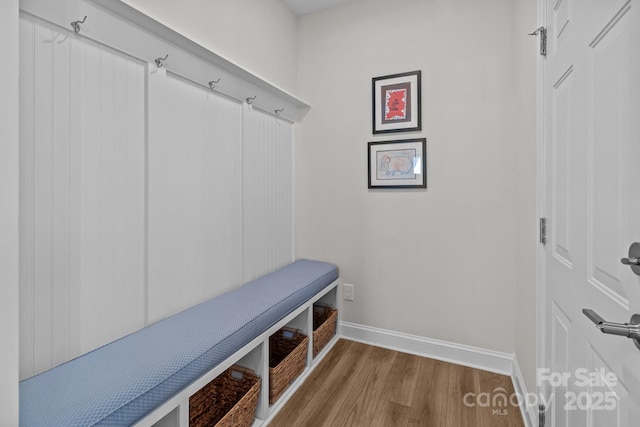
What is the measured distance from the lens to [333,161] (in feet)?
8.45

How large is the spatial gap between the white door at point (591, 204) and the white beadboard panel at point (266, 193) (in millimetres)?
1639

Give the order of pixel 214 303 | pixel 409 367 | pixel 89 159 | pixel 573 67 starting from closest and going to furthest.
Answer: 1. pixel 573 67
2. pixel 89 159
3. pixel 214 303
4. pixel 409 367

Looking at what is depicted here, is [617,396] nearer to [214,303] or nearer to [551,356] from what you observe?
[551,356]

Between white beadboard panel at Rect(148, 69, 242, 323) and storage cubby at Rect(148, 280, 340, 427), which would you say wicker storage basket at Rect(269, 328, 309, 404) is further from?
white beadboard panel at Rect(148, 69, 242, 323)

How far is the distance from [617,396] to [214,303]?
1.59 metres

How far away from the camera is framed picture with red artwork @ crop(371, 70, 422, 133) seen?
2275mm

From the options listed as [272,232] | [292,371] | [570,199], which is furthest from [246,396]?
[570,199]

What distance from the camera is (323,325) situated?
7.54 feet

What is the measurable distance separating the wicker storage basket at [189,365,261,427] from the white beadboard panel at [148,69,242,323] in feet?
1.40

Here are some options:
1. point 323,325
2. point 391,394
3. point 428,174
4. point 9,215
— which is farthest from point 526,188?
point 9,215

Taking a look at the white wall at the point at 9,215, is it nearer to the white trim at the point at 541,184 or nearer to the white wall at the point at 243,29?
the white wall at the point at 243,29

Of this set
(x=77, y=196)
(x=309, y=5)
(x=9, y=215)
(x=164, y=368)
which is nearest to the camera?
(x=9, y=215)

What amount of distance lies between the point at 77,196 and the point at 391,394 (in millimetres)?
1880

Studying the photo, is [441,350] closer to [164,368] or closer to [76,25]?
[164,368]
